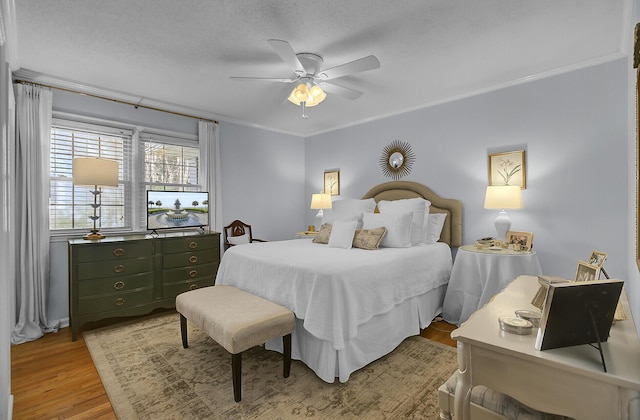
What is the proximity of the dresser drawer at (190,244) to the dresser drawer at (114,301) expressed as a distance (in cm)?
50

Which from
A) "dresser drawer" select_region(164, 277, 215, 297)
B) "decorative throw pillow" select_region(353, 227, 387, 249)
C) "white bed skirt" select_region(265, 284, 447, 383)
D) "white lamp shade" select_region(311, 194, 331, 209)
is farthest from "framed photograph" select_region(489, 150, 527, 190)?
"dresser drawer" select_region(164, 277, 215, 297)

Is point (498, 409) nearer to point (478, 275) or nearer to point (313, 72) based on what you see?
point (478, 275)

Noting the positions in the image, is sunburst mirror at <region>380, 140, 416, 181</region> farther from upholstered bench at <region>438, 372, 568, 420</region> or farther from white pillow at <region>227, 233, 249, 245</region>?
upholstered bench at <region>438, 372, 568, 420</region>

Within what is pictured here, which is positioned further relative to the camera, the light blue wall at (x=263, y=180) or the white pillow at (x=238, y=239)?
the light blue wall at (x=263, y=180)

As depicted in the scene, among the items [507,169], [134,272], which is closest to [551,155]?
[507,169]

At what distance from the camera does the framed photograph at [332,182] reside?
200 inches

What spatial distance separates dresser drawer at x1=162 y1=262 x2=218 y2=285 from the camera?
3.53 meters

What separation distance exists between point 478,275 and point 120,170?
4.22 metres

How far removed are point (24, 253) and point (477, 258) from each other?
174 inches

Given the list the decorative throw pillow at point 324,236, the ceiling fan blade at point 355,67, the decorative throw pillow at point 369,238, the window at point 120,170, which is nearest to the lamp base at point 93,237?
the window at point 120,170

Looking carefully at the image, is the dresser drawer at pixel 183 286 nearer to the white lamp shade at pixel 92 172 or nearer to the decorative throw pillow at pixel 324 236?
the white lamp shade at pixel 92 172

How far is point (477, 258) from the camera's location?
2922 mm

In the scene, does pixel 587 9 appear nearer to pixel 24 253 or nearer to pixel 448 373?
pixel 448 373

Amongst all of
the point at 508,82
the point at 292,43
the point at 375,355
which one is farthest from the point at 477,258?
the point at 292,43
